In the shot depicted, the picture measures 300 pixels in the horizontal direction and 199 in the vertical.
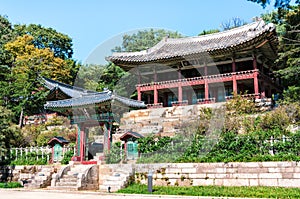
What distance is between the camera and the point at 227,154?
519 inches

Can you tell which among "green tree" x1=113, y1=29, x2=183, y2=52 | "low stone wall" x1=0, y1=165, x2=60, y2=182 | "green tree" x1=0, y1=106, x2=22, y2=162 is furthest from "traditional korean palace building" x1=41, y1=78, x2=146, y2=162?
"green tree" x1=113, y1=29, x2=183, y2=52

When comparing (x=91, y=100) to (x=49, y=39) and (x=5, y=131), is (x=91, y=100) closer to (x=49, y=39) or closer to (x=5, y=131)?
(x=5, y=131)

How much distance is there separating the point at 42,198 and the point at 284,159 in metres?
9.13

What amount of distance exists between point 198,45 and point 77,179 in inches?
763

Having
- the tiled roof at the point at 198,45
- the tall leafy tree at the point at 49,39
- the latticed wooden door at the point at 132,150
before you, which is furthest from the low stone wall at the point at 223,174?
the tall leafy tree at the point at 49,39

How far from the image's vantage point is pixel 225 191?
11.3m

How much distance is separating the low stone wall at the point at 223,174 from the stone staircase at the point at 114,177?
407 millimetres

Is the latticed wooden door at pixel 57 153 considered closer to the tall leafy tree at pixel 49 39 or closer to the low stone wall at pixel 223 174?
the low stone wall at pixel 223 174

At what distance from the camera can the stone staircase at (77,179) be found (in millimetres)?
14438

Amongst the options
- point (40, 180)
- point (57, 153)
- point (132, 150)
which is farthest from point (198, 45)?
point (40, 180)

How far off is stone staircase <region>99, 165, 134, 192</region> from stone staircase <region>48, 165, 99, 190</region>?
0.39m

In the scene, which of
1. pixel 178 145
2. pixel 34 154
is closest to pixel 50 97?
pixel 34 154

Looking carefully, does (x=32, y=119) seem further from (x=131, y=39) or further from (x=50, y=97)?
(x=131, y=39)

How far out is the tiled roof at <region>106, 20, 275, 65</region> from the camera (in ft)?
80.4
